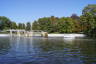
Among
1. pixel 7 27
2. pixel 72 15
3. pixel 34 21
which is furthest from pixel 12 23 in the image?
pixel 72 15

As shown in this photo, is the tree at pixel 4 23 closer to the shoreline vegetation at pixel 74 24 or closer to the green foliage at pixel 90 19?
the shoreline vegetation at pixel 74 24

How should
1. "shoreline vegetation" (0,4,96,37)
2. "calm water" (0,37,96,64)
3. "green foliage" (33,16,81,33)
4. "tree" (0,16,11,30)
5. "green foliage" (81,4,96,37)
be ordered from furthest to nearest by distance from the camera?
1. "tree" (0,16,11,30)
2. "green foliage" (33,16,81,33)
3. "shoreline vegetation" (0,4,96,37)
4. "green foliage" (81,4,96,37)
5. "calm water" (0,37,96,64)

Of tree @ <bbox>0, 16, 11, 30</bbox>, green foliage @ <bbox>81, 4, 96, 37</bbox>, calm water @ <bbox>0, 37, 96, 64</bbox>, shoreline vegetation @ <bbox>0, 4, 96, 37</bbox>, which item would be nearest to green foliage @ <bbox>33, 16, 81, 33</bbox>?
shoreline vegetation @ <bbox>0, 4, 96, 37</bbox>

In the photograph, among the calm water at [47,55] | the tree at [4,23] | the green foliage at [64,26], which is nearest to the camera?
the calm water at [47,55]

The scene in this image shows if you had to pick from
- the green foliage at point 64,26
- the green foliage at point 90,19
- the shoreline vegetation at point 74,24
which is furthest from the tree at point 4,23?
the green foliage at point 90,19

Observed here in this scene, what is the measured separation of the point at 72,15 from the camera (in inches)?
5517

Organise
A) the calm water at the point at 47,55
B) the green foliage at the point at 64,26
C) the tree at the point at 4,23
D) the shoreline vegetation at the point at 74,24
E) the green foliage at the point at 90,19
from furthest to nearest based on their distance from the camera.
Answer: the tree at the point at 4,23
the green foliage at the point at 64,26
the shoreline vegetation at the point at 74,24
the green foliage at the point at 90,19
the calm water at the point at 47,55

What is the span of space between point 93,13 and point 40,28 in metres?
56.3

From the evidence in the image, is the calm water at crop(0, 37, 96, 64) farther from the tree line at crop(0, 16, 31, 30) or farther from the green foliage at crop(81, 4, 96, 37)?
the tree line at crop(0, 16, 31, 30)

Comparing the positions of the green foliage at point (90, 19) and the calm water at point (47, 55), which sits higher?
the green foliage at point (90, 19)

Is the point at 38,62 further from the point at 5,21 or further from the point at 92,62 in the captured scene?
the point at 5,21

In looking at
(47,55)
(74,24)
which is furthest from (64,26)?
(47,55)

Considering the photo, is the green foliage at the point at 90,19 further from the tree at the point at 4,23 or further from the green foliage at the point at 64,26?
the tree at the point at 4,23

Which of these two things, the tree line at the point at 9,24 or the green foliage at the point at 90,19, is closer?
the green foliage at the point at 90,19
